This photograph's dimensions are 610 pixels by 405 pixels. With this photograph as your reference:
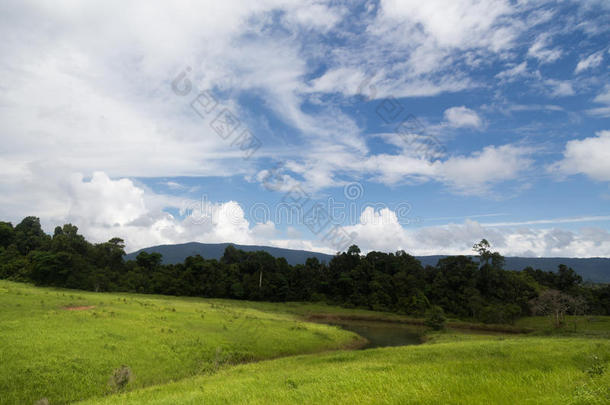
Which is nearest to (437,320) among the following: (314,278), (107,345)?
(314,278)

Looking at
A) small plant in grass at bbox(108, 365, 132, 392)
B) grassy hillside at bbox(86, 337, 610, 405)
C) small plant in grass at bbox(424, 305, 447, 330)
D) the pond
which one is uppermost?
grassy hillside at bbox(86, 337, 610, 405)

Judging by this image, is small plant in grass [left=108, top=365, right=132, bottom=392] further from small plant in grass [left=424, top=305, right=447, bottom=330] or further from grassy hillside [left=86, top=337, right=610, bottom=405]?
small plant in grass [left=424, top=305, right=447, bottom=330]

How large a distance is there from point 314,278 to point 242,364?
71690 millimetres

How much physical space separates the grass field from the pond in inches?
163

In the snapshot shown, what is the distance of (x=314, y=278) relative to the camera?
96500 mm

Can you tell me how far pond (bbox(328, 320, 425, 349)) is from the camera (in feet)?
146

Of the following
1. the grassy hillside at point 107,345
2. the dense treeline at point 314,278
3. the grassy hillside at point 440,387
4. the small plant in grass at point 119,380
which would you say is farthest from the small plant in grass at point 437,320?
the small plant in grass at point 119,380

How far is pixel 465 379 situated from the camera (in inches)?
426

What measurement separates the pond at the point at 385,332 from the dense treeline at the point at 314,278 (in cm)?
1255

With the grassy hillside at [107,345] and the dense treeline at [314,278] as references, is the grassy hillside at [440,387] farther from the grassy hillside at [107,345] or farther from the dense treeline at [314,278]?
the dense treeline at [314,278]

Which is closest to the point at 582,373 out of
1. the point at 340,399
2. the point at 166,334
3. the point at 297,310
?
the point at 340,399

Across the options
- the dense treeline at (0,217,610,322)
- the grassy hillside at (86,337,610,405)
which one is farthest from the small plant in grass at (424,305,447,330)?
the grassy hillside at (86,337,610,405)

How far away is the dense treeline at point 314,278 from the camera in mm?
69438

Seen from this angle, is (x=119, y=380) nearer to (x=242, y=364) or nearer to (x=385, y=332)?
(x=242, y=364)
